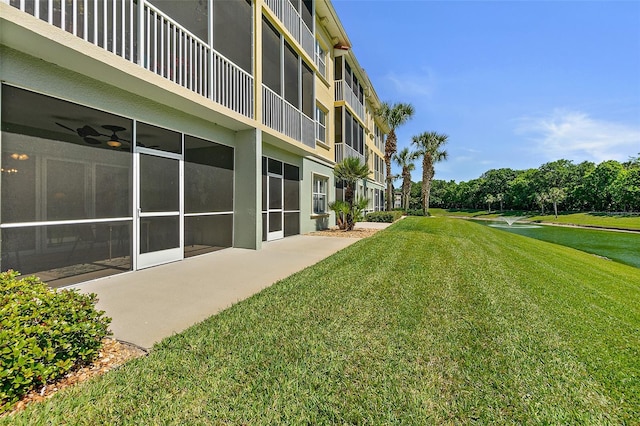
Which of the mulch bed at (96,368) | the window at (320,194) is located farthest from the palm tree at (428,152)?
the mulch bed at (96,368)

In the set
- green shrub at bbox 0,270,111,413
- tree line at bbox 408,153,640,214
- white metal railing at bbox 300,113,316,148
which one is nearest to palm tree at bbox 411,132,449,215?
tree line at bbox 408,153,640,214

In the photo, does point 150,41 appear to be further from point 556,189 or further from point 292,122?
point 556,189

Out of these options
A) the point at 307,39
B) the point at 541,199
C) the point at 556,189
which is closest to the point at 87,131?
the point at 307,39

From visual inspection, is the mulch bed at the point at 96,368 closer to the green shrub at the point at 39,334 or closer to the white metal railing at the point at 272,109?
the green shrub at the point at 39,334

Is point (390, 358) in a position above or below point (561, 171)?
below

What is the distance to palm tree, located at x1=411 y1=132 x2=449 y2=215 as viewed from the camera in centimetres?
3416

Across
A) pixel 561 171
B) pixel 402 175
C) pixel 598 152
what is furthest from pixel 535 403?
pixel 598 152

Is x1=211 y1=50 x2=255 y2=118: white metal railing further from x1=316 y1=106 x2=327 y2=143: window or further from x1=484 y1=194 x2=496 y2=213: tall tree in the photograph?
x1=484 y1=194 x2=496 y2=213: tall tree

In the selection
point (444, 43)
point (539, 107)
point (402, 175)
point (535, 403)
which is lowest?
point (535, 403)

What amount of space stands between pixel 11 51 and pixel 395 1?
11530mm

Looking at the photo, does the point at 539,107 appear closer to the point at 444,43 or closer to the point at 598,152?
the point at 444,43

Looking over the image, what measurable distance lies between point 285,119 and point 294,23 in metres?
3.83

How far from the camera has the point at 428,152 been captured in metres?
34.3

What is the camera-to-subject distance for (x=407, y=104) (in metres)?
27.5
